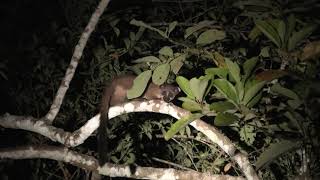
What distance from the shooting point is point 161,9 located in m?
3.24

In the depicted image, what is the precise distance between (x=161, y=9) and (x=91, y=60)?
0.85 m

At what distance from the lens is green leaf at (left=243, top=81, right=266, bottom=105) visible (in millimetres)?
1571

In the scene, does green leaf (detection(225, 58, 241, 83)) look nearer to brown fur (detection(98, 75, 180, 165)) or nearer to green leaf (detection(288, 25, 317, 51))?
green leaf (detection(288, 25, 317, 51))

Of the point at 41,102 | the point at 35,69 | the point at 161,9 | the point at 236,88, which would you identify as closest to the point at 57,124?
Answer: the point at 41,102

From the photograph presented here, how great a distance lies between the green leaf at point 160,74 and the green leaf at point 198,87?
148 millimetres

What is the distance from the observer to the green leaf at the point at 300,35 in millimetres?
1574

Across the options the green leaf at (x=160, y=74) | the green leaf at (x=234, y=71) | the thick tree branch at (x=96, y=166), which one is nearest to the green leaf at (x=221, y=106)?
the green leaf at (x=234, y=71)

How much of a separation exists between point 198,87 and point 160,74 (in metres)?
0.21

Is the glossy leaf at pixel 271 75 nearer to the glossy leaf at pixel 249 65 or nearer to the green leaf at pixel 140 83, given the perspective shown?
the glossy leaf at pixel 249 65

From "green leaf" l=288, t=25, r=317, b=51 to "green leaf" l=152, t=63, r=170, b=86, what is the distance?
0.56 m

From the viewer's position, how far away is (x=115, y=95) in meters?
3.62

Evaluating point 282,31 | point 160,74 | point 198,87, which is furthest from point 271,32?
point 160,74

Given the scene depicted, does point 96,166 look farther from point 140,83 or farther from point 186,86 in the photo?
point 186,86

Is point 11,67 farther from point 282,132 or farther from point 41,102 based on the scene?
point 282,132
